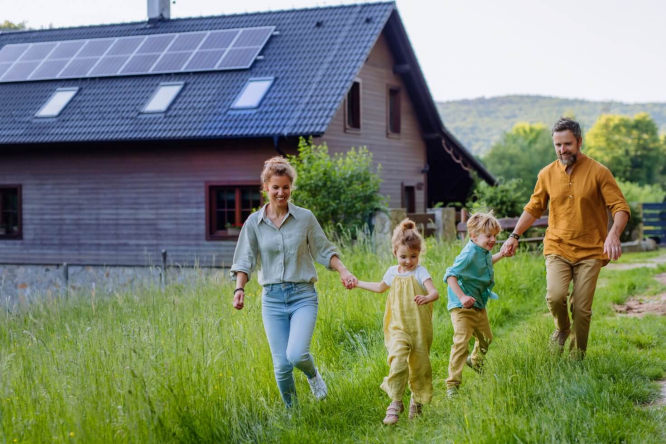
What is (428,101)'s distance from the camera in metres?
25.9

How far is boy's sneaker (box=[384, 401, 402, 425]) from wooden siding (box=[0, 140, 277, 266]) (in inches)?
595

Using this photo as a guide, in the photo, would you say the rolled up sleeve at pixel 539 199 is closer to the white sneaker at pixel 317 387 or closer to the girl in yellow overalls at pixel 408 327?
the girl in yellow overalls at pixel 408 327

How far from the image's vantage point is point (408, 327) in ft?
18.4

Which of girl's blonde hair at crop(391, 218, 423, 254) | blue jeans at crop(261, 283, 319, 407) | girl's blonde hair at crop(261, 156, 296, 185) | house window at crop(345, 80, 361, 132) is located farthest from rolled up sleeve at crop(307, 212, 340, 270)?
house window at crop(345, 80, 361, 132)

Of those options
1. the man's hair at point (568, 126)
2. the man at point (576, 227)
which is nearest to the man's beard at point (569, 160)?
the man at point (576, 227)

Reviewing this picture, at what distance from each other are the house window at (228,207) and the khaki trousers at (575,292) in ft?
46.4

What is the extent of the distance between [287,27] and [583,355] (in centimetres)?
1802

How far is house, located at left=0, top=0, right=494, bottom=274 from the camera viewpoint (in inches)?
809

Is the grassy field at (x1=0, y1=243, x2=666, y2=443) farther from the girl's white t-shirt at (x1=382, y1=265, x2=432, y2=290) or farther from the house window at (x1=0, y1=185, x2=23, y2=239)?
the house window at (x1=0, y1=185, x2=23, y2=239)

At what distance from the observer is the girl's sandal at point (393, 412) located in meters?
5.46

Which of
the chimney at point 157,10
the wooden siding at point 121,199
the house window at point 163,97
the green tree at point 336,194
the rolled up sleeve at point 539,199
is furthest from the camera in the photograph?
the chimney at point 157,10

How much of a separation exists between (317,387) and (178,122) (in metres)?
15.5

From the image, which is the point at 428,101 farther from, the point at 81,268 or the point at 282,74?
the point at 81,268

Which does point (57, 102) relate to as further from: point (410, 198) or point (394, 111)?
point (410, 198)
